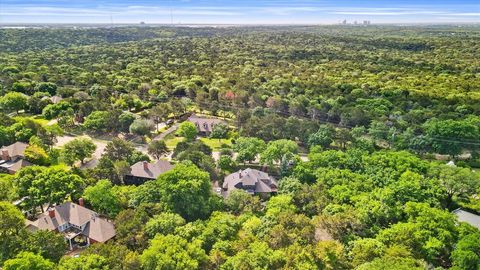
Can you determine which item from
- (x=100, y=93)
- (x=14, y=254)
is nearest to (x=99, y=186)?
(x=14, y=254)

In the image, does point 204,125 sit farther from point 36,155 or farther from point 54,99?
point 54,99

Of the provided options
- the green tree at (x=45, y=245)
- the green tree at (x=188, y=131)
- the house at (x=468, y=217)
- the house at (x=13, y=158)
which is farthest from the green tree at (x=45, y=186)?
the house at (x=468, y=217)

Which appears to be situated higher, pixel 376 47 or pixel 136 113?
pixel 376 47

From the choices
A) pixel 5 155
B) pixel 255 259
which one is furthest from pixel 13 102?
pixel 255 259

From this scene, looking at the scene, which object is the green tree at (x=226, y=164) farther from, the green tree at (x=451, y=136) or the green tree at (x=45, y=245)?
the green tree at (x=451, y=136)

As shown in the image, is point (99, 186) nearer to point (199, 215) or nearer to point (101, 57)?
point (199, 215)

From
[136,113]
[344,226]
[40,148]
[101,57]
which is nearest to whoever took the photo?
[344,226]

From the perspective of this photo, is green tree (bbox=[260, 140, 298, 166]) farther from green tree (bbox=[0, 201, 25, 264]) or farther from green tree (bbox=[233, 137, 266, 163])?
green tree (bbox=[0, 201, 25, 264])

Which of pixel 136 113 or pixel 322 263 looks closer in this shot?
pixel 322 263
